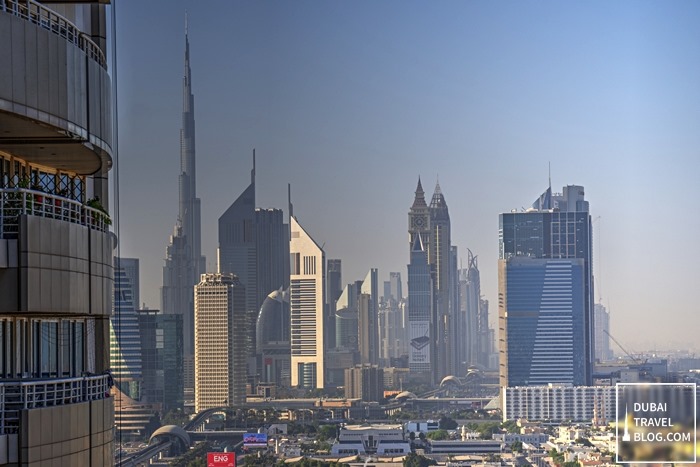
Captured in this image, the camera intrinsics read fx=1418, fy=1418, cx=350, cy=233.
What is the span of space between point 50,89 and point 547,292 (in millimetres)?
40847

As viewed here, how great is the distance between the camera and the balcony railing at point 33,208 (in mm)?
2332

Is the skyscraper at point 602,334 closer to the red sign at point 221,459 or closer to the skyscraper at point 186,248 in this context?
the skyscraper at point 186,248

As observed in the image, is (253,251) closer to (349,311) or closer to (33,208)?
(349,311)

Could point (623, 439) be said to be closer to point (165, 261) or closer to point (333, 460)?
point (333, 460)

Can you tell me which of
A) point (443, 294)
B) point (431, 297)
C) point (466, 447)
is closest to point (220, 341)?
point (466, 447)

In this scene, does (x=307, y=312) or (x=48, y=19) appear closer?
(x=48, y=19)

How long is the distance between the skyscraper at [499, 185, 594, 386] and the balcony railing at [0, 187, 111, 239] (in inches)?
1554

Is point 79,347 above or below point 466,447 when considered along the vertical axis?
above

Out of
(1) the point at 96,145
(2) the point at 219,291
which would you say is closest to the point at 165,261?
(2) the point at 219,291

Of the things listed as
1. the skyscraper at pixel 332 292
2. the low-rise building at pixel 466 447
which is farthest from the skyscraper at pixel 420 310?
the low-rise building at pixel 466 447

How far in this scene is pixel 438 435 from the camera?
32.9 metres

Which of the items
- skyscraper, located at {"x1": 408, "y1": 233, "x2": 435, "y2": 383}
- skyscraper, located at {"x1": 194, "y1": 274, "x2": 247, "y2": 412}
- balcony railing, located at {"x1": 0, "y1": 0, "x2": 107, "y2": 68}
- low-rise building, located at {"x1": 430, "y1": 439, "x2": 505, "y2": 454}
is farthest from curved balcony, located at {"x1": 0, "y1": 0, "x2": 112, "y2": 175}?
skyscraper, located at {"x1": 408, "y1": 233, "x2": 435, "y2": 383}

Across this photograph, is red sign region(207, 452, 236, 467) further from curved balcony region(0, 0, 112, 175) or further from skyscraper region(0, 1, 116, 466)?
curved balcony region(0, 0, 112, 175)

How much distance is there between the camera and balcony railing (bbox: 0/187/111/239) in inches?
91.8
